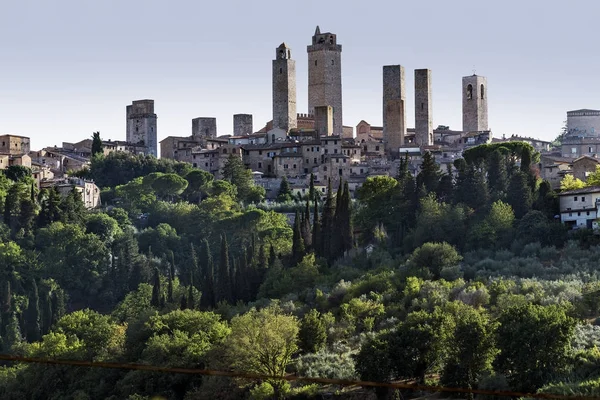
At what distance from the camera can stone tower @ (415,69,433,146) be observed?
101 m

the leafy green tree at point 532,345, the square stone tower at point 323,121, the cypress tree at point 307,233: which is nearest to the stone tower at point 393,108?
the square stone tower at point 323,121

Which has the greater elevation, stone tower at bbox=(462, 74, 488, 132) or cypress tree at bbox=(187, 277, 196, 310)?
stone tower at bbox=(462, 74, 488, 132)

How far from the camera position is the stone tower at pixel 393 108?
9881cm

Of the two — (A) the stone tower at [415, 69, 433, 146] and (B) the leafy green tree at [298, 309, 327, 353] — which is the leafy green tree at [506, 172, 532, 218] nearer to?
(B) the leafy green tree at [298, 309, 327, 353]

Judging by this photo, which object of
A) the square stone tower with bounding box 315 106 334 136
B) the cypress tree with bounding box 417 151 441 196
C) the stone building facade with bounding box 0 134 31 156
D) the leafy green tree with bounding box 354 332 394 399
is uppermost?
the square stone tower with bounding box 315 106 334 136

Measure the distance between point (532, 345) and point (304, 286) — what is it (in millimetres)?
20336

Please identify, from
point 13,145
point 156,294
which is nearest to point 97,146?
point 13,145

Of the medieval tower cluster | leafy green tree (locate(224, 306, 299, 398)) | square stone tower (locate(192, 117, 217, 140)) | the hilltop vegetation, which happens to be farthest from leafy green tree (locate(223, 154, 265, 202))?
leafy green tree (locate(224, 306, 299, 398))

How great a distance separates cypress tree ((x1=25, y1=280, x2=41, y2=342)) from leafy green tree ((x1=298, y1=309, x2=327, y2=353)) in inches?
811

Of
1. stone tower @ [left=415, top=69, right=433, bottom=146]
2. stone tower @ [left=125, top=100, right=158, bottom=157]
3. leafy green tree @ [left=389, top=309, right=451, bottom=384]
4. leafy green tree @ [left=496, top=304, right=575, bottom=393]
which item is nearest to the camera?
leafy green tree @ [left=496, top=304, right=575, bottom=393]

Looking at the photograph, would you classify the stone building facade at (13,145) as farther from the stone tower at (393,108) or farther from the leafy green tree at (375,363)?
the leafy green tree at (375,363)

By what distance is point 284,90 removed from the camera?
104 metres

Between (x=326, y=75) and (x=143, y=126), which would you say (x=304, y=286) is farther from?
(x=143, y=126)

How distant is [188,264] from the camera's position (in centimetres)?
7631
